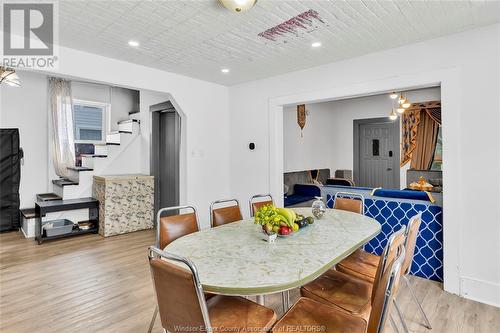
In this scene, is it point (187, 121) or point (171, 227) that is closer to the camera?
point (171, 227)

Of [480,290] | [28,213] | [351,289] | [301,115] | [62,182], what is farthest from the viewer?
[301,115]

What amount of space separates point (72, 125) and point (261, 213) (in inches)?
193

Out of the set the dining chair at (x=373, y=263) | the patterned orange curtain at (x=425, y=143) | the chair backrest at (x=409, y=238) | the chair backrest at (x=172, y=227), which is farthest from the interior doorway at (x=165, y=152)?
the patterned orange curtain at (x=425, y=143)

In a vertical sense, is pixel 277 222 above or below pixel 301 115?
below

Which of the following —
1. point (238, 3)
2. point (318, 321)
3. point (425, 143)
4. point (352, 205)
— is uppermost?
point (238, 3)

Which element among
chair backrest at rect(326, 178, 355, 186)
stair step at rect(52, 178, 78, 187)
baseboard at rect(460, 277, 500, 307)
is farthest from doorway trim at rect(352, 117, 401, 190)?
stair step at rect(52, 178, 78, 187)

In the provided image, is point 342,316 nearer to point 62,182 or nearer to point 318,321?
point 318,321

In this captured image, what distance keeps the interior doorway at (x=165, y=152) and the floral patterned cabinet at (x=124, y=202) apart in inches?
7.0

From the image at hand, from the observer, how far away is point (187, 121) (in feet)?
13.5

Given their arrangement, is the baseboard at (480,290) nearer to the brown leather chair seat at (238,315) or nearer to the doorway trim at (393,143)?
the brown leather chair seat at (238,315)

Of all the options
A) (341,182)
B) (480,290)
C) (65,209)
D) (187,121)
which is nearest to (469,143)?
(480,290)

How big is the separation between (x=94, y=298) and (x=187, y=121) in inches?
97.7

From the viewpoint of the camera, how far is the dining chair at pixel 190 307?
45.5 inches

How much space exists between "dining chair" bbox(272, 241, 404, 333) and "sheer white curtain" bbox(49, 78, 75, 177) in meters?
5.20
